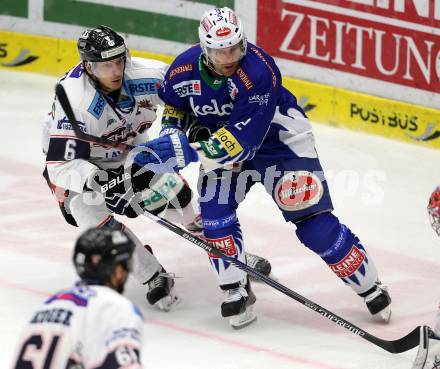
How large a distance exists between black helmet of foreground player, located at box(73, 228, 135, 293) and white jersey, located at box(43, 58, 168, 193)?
81.3 inches

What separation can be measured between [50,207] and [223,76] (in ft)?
6.76

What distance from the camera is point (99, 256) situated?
3201 millimetres

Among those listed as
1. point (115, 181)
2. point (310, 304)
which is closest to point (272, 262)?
point (310, 304)

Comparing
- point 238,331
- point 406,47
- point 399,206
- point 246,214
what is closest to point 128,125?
point 238,331

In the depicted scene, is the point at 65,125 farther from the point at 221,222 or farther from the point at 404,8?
the point at 404,8

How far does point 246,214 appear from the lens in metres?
6.96

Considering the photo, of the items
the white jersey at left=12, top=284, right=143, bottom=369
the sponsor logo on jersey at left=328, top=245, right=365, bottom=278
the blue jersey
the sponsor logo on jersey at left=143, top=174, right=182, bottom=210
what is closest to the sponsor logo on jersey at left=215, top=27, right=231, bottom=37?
→ the blue jersey

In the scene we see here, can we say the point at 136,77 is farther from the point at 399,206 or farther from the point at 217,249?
the point at 399,206

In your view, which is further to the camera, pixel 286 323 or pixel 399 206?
pixel 399 206

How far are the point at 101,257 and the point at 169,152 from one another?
2011 millimetres

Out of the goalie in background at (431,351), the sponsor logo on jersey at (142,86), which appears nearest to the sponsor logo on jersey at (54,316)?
the goalie in background at (431,351)

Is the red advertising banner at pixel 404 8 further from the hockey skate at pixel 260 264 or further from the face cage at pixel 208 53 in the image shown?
the face cage at pixel 208 53

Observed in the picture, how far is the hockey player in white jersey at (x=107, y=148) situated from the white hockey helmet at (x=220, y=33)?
17.4 inches

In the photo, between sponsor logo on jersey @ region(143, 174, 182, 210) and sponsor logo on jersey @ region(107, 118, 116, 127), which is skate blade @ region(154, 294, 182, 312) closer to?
sponsor logo on jersey @ region(143, 174, 182, 210)
